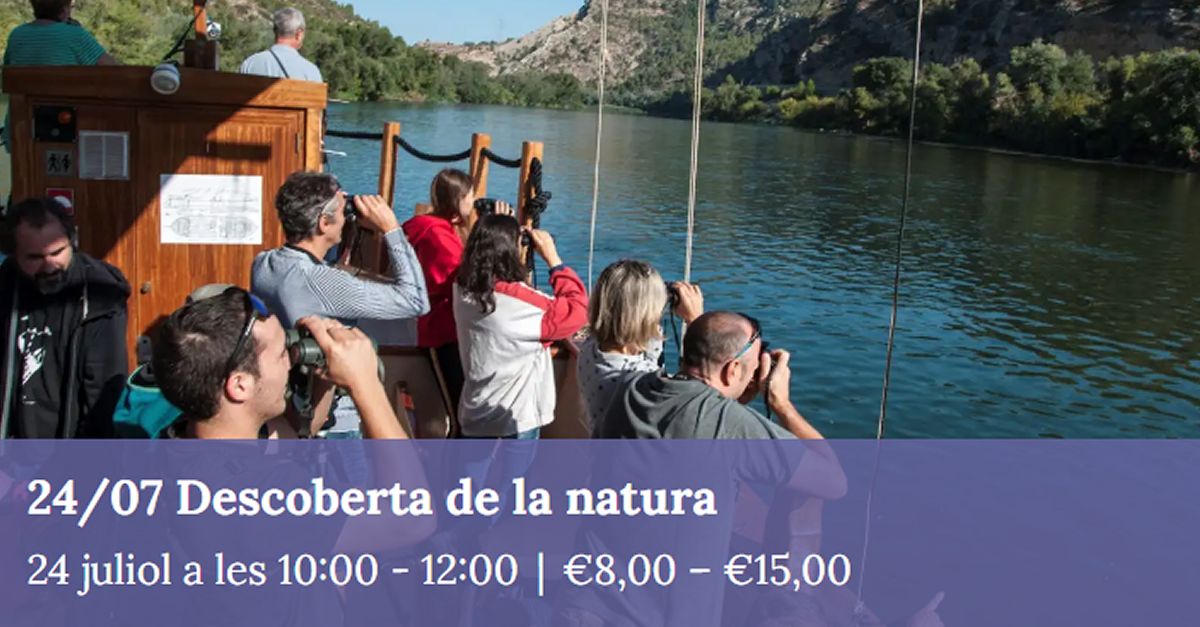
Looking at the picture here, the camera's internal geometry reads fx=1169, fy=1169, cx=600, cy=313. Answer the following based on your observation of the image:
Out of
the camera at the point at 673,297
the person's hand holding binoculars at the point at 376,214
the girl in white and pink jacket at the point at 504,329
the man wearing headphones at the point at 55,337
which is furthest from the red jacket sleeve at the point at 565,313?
the man wearing headphones at the point at 55,337

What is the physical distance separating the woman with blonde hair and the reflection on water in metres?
9.04

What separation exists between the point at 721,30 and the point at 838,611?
18739 cm

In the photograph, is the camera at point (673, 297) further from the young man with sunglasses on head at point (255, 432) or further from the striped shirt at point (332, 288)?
the young man with sunglasses on head at point (255, 432)

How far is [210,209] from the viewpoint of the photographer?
204 inches

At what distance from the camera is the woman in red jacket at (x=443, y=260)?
14.2 feet

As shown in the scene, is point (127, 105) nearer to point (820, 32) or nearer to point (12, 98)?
point (12, 98)

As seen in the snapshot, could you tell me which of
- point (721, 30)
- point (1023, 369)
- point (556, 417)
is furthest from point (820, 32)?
point (556, 417)

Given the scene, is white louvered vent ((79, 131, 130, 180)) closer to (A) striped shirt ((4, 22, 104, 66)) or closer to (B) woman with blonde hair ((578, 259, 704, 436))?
(A) striped shirt ((4, 22, 104, 66))

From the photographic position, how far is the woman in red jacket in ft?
14.2

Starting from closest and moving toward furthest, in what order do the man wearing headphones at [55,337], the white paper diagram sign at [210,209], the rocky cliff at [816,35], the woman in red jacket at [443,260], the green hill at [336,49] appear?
the man wearing headphones at [55,337], the woman in red jacket at [443,260], the white paper diagram sign at [210,209], the green hill at [336,49], the rocky cliff at [816,35]

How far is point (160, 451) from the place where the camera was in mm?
2297

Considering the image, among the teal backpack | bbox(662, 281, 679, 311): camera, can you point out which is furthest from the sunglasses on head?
bbox(662, 281, 679, 311): camera

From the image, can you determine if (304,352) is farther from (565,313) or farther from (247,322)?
(565,313)

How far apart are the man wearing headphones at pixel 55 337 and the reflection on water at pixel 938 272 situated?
9578 millimetres
